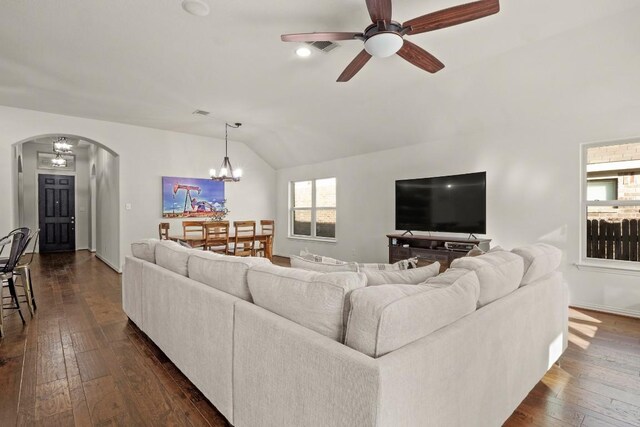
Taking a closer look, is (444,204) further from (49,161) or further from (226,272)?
(49,161)

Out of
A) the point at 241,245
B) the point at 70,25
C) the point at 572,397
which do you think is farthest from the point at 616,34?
the point at 241,245

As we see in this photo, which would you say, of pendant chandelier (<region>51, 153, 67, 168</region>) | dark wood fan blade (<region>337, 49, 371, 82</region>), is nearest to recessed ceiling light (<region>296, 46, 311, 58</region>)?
dark wood fan blade (<region>337, 49, 371, 82</region>)

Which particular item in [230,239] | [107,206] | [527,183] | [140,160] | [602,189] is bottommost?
[230,239]

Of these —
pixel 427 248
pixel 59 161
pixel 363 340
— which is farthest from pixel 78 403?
pixel 59 161

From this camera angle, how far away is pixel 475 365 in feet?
4.27

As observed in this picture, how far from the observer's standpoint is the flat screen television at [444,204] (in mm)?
4434

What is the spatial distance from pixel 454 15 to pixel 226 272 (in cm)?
212

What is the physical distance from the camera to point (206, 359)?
175 centimetres

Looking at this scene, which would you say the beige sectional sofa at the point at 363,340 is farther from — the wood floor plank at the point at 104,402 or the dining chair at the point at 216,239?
the dining chair at the point at 216,239

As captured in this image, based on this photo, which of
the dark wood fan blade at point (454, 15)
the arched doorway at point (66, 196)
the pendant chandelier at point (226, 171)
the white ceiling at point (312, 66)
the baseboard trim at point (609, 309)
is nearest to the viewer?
the dark wood fan blade at point (454, 15)

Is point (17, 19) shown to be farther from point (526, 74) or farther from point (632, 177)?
point (632, 177)

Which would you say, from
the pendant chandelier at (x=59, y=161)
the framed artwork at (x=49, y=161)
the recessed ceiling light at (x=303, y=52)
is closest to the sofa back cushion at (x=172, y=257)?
the recessed ceiling light at (x=303, y=52)

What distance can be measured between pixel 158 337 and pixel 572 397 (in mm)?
2797

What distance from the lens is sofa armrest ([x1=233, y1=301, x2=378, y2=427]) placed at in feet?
3.15
